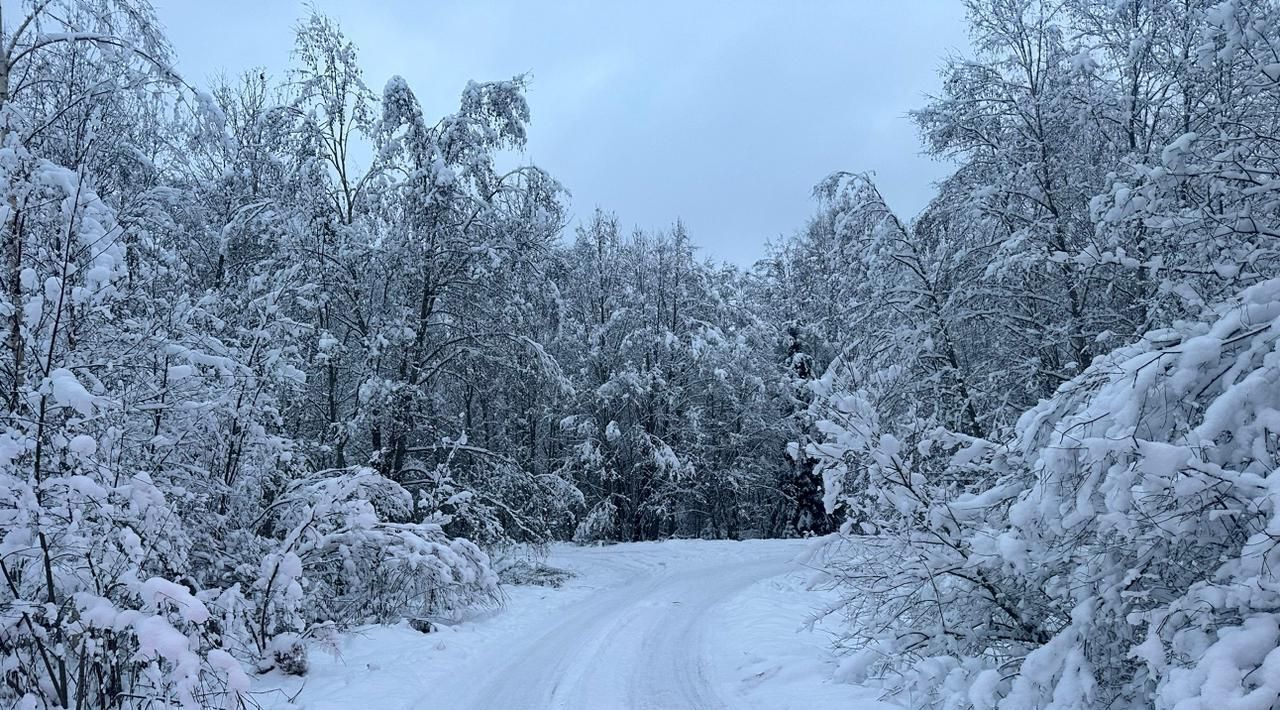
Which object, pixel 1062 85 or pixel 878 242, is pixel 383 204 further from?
pixel 1062 85

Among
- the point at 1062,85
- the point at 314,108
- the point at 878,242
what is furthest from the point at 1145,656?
the point at 314,108

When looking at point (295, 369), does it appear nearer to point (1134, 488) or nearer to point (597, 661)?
point (597, 661)

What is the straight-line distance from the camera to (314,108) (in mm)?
13273

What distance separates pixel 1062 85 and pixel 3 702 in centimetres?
1292

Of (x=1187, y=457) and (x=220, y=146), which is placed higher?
(x=220, y=146)

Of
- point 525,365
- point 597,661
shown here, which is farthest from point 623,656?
point 525,365

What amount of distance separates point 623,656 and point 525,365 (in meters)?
7.64

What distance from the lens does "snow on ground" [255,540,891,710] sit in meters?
6.45

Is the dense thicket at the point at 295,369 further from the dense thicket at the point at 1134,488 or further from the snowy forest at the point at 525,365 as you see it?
the dense thicket at the point at 1134,488

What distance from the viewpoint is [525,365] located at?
14758 millimetres

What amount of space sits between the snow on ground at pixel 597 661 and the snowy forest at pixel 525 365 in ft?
1.88

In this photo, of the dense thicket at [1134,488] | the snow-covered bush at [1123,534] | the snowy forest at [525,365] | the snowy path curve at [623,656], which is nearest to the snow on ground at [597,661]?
the snowy path curve at [623,656]

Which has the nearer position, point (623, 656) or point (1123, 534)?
point (1123, 534)

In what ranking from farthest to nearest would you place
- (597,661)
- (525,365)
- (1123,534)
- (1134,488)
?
(525,365) < (597,661) < (1123,534) < (1134,488)
